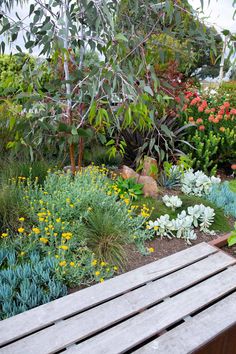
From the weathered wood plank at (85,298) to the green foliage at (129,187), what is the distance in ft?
3.18

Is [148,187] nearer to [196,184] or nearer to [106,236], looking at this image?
[196,184]

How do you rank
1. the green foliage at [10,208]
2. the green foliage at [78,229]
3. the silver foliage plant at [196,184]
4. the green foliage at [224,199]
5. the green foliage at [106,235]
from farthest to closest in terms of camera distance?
the silver foliage plant at [196,184]
the green foliage at [224,199]
the green foliage at [10,208]
the green foliage at [106,235]
the green foliage at [78,229]

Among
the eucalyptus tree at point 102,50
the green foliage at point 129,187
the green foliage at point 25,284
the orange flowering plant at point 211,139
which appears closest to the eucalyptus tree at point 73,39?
the eucalyptus tree at point 102,50

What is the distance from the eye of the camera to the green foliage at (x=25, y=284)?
5.39ft

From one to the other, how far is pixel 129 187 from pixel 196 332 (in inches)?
66.9

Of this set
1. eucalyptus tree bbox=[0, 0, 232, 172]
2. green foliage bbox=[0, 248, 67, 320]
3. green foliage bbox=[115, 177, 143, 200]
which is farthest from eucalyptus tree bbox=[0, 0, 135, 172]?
green foliage bbox=[0, 248, 67, 320]

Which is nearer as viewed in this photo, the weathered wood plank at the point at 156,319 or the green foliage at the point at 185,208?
the weathered wood plank at the point at 156,319

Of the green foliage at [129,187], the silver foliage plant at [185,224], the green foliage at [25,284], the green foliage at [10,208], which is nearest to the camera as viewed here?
the green foliage at [25,284]

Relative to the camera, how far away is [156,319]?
4.86ft

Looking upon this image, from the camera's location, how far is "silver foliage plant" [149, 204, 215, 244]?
2475mm

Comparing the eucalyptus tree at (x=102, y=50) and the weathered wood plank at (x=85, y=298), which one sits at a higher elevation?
the eucalyptus tree at (x=102, y=50)

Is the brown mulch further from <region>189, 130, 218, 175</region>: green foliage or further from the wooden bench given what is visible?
<region>189, 130, 218, 175</region>: green foliage

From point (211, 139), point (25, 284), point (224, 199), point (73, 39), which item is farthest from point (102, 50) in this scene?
point (211, 139)

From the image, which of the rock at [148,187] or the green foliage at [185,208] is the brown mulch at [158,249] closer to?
the green foliage at [185,208]
